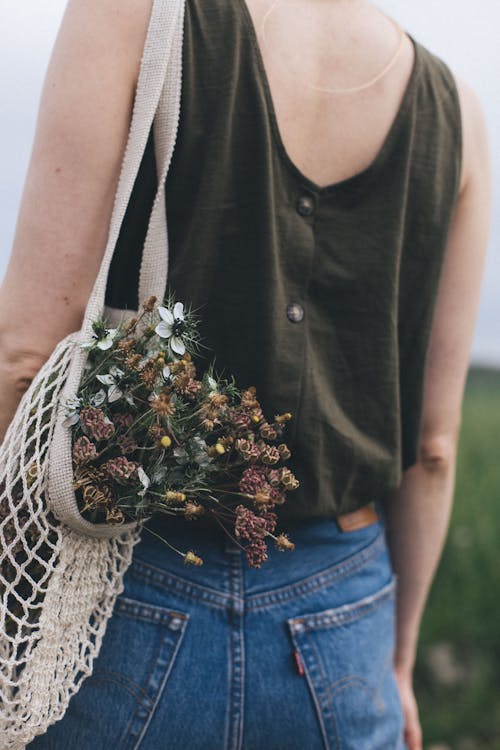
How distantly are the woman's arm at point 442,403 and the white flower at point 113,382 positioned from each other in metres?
0.94

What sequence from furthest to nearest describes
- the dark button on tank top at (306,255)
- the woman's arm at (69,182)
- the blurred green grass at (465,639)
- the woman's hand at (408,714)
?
1. the blurred green grass at (465,639)
2. the woman's hand at (408,714)
3. the dark button on tank top at (306,255)
4. the woman's arm at (69,182)

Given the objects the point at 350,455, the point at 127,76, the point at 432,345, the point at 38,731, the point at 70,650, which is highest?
the point at 127,76

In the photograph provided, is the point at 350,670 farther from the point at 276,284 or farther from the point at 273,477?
the point at 276,284

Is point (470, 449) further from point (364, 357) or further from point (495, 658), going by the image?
point (364, 357)

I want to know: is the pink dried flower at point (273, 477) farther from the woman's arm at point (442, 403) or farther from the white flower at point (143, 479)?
the woman's arm at point (442, 403)

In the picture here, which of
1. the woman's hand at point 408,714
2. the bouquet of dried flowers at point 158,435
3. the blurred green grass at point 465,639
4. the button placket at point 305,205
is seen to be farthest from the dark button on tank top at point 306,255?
the blurred green grass at point 465,639

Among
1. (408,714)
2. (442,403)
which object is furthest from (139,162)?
(408,714)

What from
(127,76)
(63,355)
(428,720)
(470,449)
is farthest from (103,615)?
(470,449)

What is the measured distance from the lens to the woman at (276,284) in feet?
5.11

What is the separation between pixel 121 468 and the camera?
4.58ft

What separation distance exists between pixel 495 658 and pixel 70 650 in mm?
3573

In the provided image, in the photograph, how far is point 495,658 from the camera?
4.58 metres

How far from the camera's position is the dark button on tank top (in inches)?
64.1

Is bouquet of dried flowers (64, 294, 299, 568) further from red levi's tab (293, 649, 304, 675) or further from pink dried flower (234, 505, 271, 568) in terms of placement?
red levi's tab (293, 649, 304, 675)
